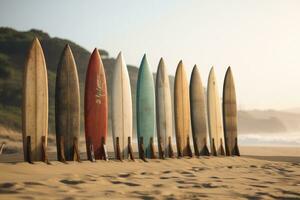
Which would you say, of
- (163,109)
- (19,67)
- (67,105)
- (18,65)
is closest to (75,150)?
(67,105)

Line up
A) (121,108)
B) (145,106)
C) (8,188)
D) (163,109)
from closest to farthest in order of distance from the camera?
(8,188) < (121,108) < (145,106) < (163,109)

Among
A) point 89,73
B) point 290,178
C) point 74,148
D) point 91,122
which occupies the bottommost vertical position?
point 290,178

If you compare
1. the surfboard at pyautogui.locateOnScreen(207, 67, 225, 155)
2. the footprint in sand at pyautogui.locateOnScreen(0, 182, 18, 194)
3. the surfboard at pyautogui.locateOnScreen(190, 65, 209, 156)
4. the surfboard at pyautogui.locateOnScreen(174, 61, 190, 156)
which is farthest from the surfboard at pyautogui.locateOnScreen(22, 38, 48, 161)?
the surfboard at pyautogui.locateOnScreen(207, 67, 225, 155)

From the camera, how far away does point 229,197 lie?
3.74 m

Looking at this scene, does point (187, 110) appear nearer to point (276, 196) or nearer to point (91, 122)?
point (91, 122)

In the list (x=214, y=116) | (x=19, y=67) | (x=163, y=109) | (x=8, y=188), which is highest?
(x=19, y=67)

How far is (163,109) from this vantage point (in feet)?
28.7

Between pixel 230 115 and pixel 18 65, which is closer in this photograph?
pixel 230 115

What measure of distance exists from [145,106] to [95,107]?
4.67 feet

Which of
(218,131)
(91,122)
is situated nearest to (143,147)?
(91,122)

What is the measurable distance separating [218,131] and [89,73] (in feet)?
13.2

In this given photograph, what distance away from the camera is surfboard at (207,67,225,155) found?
9.42 meters

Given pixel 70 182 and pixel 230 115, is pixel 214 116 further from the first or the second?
pixel 70 182

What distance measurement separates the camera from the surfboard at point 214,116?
9.42m
